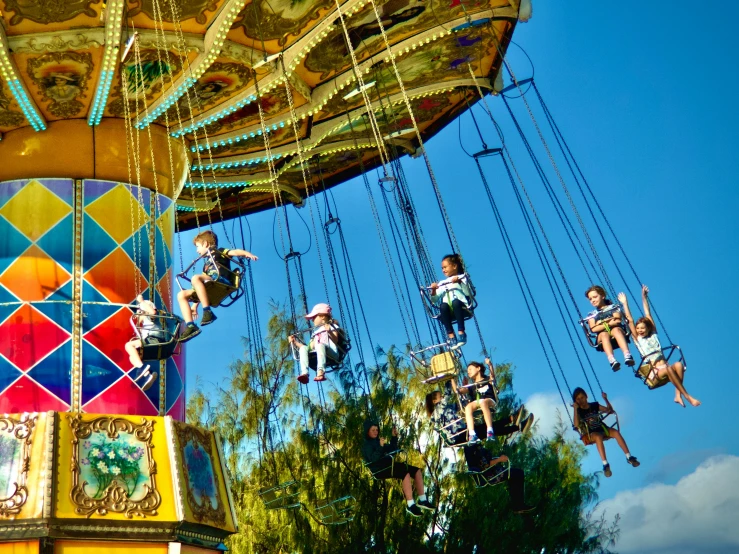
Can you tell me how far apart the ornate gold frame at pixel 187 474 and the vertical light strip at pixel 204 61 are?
4.18 meters

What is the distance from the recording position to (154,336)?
1225 cm

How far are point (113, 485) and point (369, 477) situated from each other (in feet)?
29.6

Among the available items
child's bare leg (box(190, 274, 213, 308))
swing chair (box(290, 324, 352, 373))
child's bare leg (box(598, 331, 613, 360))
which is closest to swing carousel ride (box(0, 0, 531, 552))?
child's bare leg (box(190, 274, 213, 308))

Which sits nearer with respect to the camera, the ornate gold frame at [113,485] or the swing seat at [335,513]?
the ornate gold frame at [113,485]

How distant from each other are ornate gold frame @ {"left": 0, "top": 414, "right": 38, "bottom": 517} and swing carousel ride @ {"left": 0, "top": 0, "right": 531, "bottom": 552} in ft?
0.07

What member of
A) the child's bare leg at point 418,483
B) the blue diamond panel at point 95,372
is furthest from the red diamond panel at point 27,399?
the child's bare leg at point 418,483

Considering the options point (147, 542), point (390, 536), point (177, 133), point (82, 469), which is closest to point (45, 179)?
point (177, 133)

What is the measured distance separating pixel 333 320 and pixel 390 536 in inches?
332

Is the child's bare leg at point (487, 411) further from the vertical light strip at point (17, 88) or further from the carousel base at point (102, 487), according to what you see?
the vertical light strip at point (17, 88)

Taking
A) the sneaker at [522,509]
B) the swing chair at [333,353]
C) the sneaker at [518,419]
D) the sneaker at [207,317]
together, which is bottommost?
the sneaker at [522,509]

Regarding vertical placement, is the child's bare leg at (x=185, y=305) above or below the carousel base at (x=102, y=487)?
above

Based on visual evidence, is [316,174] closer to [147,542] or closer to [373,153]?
[373,153]

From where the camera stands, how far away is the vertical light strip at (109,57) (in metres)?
12.5

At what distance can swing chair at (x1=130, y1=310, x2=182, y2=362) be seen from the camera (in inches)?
482
